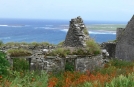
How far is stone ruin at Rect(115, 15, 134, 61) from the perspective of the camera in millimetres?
34213

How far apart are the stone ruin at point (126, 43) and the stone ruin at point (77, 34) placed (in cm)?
1051

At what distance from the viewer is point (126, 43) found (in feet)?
115

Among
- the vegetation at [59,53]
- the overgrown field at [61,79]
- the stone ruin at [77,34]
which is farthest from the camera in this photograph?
the stone ruin at [77,34]

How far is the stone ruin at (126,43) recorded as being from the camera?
34213 mm

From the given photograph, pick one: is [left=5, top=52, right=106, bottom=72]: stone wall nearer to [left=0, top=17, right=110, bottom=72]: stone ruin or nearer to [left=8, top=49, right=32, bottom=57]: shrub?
[left=0, top=17, right=110, bottom=72]: stone ruin

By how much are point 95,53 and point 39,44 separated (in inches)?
211

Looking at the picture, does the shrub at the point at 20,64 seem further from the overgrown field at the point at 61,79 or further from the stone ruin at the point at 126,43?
the stone ruin at the point at 126,43

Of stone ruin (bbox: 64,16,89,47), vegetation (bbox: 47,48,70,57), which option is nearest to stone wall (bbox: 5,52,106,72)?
vegetation (bbox: 47,48,70,57)

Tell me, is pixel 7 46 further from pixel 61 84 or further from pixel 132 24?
pixel 132 24

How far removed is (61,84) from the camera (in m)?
16.7

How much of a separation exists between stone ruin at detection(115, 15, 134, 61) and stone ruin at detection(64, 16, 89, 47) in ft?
34.5

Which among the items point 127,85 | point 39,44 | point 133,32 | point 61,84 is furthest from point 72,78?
point 133,32

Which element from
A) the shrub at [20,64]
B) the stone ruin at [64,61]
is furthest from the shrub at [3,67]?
the shrub at [20,64]

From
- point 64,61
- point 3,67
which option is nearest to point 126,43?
point 64,61
